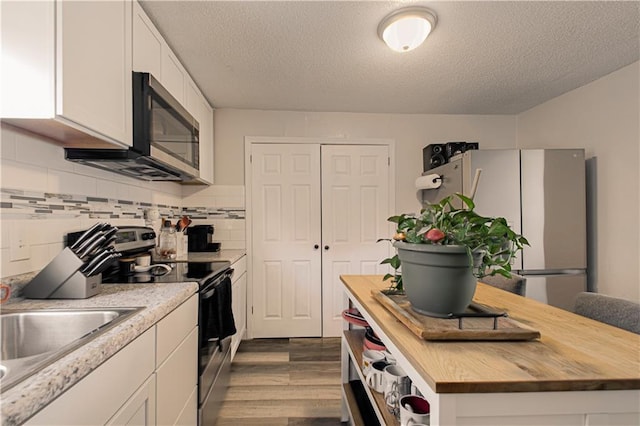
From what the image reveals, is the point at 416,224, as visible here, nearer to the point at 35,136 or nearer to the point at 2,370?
the point at 2,370

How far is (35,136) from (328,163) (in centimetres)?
238

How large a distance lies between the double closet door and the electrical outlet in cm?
204

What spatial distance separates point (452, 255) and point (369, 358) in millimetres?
692

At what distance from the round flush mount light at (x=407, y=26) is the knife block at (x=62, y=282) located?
1844 mm

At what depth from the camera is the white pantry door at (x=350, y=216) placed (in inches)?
131

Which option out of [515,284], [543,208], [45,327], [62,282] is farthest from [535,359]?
[543,208]

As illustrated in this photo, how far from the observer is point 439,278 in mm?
886

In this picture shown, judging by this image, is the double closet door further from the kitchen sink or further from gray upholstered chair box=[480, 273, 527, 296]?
the kitchen sink

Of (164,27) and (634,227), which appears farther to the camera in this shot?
(634,227)

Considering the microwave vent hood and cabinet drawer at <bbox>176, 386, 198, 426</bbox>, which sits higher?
the microwave vent hood

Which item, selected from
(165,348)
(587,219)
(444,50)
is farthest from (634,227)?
(165,348)

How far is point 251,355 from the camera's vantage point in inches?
112

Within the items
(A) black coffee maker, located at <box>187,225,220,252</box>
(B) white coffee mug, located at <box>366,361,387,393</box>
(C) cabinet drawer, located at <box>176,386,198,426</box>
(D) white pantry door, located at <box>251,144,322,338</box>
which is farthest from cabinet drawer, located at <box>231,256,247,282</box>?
(B) white coffee mug, located at <box>366,361,387,393</box>

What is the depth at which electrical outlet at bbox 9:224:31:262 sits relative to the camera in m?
1.22
